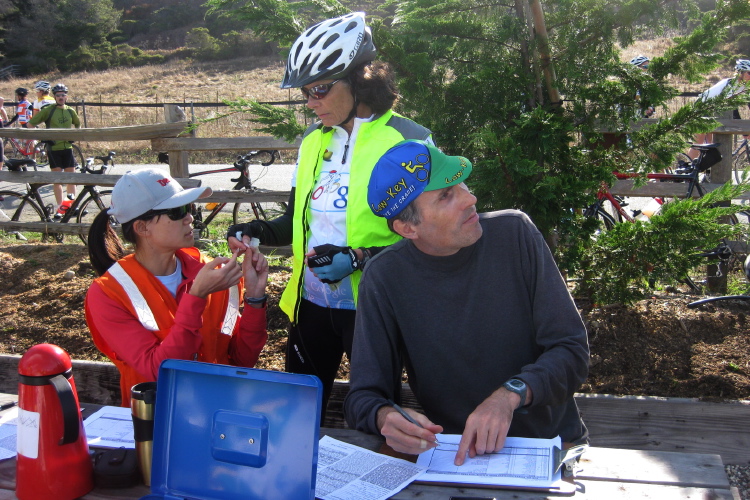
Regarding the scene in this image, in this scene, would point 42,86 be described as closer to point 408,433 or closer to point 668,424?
point 668,424

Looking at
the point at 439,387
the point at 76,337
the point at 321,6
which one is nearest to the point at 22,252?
the point at 76,337

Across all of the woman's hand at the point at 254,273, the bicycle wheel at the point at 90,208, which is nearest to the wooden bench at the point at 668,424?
the woman's hand at the point at 254,273

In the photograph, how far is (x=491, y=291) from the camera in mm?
2168

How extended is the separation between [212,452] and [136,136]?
608 centimetres

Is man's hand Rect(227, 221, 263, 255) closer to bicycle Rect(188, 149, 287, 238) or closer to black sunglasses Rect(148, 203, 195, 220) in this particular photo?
black sunglasses Rect(148, 203, 195, 220)

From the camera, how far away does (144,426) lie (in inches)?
71.6

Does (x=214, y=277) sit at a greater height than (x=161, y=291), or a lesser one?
greater

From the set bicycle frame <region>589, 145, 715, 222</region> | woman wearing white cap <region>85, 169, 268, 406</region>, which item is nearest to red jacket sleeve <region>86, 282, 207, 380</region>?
woman wearing white cap <region>85, 169, 268, 406</region>

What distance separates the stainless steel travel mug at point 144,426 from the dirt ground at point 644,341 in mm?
2124

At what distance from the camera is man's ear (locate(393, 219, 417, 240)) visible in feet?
7.26

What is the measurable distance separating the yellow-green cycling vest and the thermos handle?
3.75 ft

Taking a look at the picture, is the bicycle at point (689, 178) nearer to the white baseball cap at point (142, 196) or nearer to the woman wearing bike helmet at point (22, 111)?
the white baseball cap at point (142, 196)

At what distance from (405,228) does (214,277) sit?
2.28ft

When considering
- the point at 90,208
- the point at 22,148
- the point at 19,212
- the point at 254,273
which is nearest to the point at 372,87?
the point at 254,273
